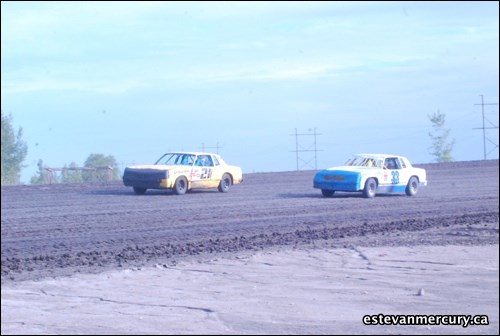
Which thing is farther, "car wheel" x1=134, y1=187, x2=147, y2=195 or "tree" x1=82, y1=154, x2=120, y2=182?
"tree" x1=82, y1=154, x2=120, y2=182

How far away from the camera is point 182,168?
30.6 metres

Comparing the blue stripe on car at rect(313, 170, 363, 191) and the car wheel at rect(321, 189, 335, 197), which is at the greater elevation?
the blue stripe on car at rect(313, 170, 363, 191)

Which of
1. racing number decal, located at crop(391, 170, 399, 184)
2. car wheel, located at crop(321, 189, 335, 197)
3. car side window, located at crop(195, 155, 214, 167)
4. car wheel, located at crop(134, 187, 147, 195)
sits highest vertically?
car side window, located at crop(195, 155, 214, 167)

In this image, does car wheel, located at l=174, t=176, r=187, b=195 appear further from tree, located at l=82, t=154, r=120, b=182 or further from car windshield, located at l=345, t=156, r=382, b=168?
tree, located at l=82, t=154, r=120, b=182

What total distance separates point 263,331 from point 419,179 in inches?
846

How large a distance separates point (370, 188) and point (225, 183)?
241 inches

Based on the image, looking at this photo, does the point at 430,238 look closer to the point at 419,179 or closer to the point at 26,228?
the point at 26,228

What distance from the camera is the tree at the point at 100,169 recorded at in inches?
1484

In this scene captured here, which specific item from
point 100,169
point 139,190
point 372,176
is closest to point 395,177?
point 372,176

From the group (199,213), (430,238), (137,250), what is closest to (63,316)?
(137,250)

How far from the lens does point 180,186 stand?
30688 mm

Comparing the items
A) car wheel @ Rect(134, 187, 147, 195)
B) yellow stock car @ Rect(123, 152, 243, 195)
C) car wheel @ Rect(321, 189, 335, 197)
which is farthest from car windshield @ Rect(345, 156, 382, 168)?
car wheel @ Rect(134, 187, 147, 195)

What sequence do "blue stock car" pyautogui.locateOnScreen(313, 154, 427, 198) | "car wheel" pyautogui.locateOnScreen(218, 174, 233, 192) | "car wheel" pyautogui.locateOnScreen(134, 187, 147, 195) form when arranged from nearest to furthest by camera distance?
1. "blue stock car" pyautogui.locateOnScreen(313, 154, 427, 198)
2. "car wheel" pyautogui.locateOnScreen(134, 187, 147, 195)
3. "car wheel" pyautogui.locateOnScreen(218, 174, 233, 192)

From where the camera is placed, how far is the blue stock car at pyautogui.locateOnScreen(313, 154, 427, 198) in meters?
28.4
